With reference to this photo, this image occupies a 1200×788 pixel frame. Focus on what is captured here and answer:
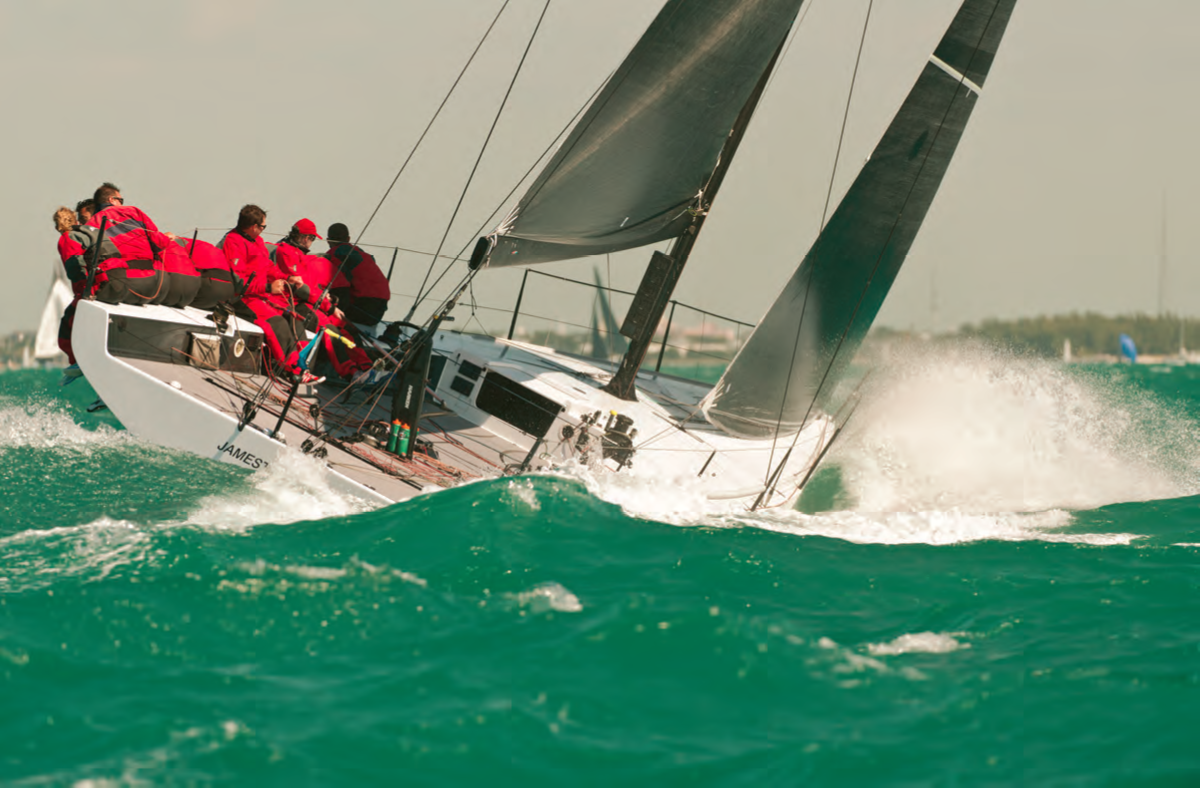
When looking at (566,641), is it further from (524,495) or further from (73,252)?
(73,252)

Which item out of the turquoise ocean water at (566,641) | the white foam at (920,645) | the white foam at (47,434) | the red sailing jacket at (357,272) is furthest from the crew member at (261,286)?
the white foam at (920,645)

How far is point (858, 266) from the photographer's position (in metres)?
9.58

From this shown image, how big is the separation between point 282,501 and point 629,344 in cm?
369

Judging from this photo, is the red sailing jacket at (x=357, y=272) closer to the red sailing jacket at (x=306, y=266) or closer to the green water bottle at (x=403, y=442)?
the red sailing jacket at (x=306, y=266)

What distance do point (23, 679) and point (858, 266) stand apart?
23.9 feet

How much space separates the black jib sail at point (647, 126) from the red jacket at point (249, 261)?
6.14ft

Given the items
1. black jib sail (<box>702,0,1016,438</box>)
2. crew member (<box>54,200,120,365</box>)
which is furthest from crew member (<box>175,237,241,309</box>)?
black jib sail (<box>702,0,1016,438</box>)

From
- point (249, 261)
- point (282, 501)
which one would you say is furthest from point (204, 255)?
point (282, 501)

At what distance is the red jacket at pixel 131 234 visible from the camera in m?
7.88

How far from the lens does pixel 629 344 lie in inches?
372

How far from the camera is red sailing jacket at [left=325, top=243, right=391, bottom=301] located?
30.7ft

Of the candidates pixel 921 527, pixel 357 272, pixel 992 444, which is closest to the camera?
pixel 921 527

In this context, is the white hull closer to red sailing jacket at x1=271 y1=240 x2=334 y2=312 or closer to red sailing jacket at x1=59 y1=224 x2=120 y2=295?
red sailing jacket at x1=59 y1=224 x2=120 y2=295

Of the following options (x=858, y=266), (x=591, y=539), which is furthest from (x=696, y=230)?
(x=591, y=539)
